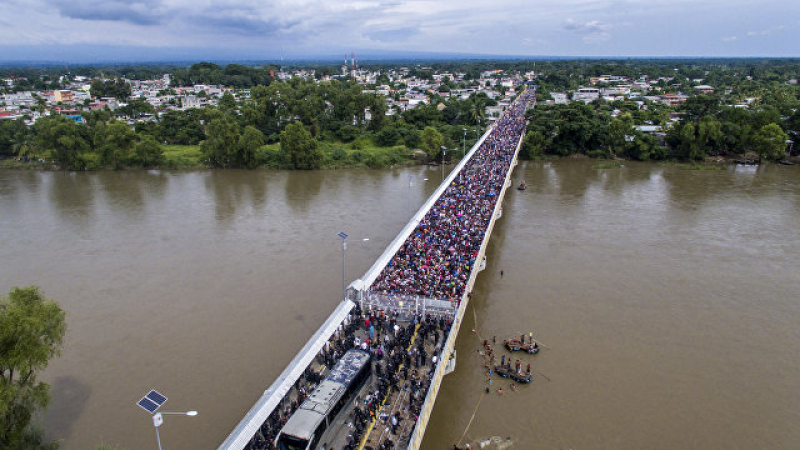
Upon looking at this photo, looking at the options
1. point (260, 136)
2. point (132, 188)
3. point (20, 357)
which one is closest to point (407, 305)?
point (20, 357)

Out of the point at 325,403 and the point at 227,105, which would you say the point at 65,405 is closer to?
the point at 325,403

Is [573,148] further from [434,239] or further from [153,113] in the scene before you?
[153,113]

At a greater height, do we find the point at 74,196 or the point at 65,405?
the point at 74,196

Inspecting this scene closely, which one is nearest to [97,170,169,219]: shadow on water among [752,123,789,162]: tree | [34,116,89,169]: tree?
[34,116,89,169]: tree

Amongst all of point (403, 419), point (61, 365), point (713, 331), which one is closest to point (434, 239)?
point (403, 419)

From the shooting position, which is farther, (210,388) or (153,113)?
(153,113)

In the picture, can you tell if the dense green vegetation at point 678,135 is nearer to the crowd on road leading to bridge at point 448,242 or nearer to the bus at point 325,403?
the crowd on road leading to bridge at point 448,242
